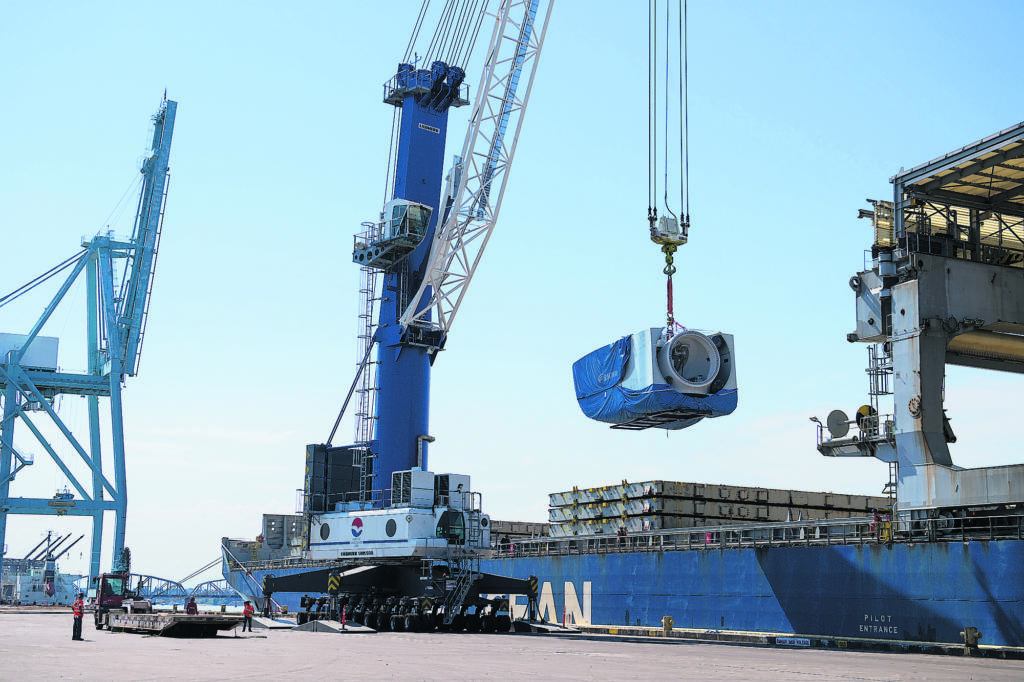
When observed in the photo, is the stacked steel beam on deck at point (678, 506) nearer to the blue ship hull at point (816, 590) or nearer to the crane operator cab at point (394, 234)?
the blue ship hull at point (816, 590)

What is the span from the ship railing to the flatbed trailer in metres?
16.3

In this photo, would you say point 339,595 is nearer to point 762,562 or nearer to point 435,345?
point 435,345

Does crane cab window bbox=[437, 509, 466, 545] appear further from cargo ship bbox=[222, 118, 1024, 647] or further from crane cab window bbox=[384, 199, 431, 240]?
crane cab window bbox=[384, 199, 431, 240]

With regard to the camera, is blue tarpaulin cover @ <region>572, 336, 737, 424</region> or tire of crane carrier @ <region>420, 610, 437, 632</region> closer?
blue tarpaulin cover @ <region>572, 336, 737, 424</region>

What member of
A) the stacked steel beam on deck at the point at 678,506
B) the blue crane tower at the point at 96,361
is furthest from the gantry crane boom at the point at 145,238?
the stacked steel beam on deck at the point at 678,506

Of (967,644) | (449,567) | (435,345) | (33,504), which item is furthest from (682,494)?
(33,504)

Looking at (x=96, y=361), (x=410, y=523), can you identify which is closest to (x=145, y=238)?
(x=96, y=361)

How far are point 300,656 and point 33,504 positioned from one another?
58.7 meters

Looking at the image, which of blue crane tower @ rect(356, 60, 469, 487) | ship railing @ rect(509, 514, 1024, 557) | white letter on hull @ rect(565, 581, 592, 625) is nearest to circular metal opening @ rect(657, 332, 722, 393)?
ship railing @ rect(509, 514, 1024, 557)

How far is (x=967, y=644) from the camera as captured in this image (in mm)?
30094

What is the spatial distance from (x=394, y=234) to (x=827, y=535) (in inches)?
1188

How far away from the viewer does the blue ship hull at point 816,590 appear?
31.2 meters

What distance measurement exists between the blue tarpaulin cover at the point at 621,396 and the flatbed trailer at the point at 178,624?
49.7ft

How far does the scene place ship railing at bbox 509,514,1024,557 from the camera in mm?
32594
